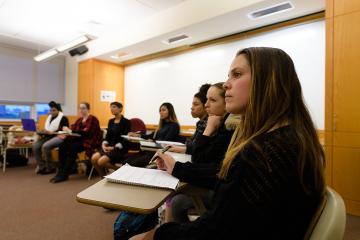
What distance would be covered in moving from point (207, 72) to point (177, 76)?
785 mm

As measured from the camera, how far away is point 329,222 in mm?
536

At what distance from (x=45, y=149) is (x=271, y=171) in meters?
4.47

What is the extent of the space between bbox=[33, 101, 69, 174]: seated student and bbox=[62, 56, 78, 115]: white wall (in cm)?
208

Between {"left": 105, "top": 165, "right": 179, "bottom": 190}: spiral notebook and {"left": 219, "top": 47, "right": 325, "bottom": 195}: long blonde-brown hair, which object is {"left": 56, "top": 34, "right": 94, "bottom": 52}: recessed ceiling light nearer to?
{"left": 105, "top": 165, "right": 179, "bottom": 190}: spiral notebook

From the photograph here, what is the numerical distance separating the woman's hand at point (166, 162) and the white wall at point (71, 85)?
238 inches

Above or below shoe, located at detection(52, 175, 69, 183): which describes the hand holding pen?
above

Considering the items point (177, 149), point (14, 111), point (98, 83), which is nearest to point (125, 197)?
point (177, 149)

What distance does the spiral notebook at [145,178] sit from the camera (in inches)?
36.5

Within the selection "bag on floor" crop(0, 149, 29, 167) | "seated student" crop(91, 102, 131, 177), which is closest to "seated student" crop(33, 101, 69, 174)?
"bag on floor" crop(0, 149, 29, 167)

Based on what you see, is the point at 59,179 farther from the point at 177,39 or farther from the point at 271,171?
the point at 271,171

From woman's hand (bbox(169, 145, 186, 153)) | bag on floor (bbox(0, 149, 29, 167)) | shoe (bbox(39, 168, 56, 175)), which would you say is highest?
woman's hand (bbox(169, 145, 186, 153))

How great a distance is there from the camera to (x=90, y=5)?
3.98 metres

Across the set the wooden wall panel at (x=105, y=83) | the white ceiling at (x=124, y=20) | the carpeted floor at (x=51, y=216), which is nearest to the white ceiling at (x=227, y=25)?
the white ceiling at (x=124, y=20)

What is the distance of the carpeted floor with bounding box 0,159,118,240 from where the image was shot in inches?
79.6
